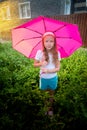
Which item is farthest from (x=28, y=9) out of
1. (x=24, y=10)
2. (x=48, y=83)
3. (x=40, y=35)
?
(x=48, y=83)

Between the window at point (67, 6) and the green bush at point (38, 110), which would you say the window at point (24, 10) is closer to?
the window at point (67, 6)

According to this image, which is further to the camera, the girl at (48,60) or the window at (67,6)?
the window at (67,6)

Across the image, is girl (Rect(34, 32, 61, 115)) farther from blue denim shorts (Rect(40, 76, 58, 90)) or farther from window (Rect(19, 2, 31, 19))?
window (Rect(19, 2, 31, 19))

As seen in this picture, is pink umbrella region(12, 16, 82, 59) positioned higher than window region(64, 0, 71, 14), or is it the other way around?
pink umbrella region(12, 16, 82, 59)

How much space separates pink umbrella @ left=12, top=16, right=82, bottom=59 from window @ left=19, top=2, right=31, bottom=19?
18.4m

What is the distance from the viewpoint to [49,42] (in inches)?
151

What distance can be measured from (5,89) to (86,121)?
1.44m

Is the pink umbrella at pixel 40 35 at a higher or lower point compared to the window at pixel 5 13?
higher

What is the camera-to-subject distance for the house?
20438 millimetres

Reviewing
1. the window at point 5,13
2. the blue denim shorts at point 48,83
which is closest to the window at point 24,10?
the window at point 5,13

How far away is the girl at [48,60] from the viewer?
3826mm

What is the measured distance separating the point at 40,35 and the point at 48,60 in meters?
0.42

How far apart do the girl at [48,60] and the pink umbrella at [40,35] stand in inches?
7.4

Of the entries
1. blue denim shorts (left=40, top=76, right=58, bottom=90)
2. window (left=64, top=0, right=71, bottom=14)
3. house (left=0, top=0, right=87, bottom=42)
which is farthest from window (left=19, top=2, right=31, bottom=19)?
blue denim shorts (left=40, top=76, right=58, bottom=90)
